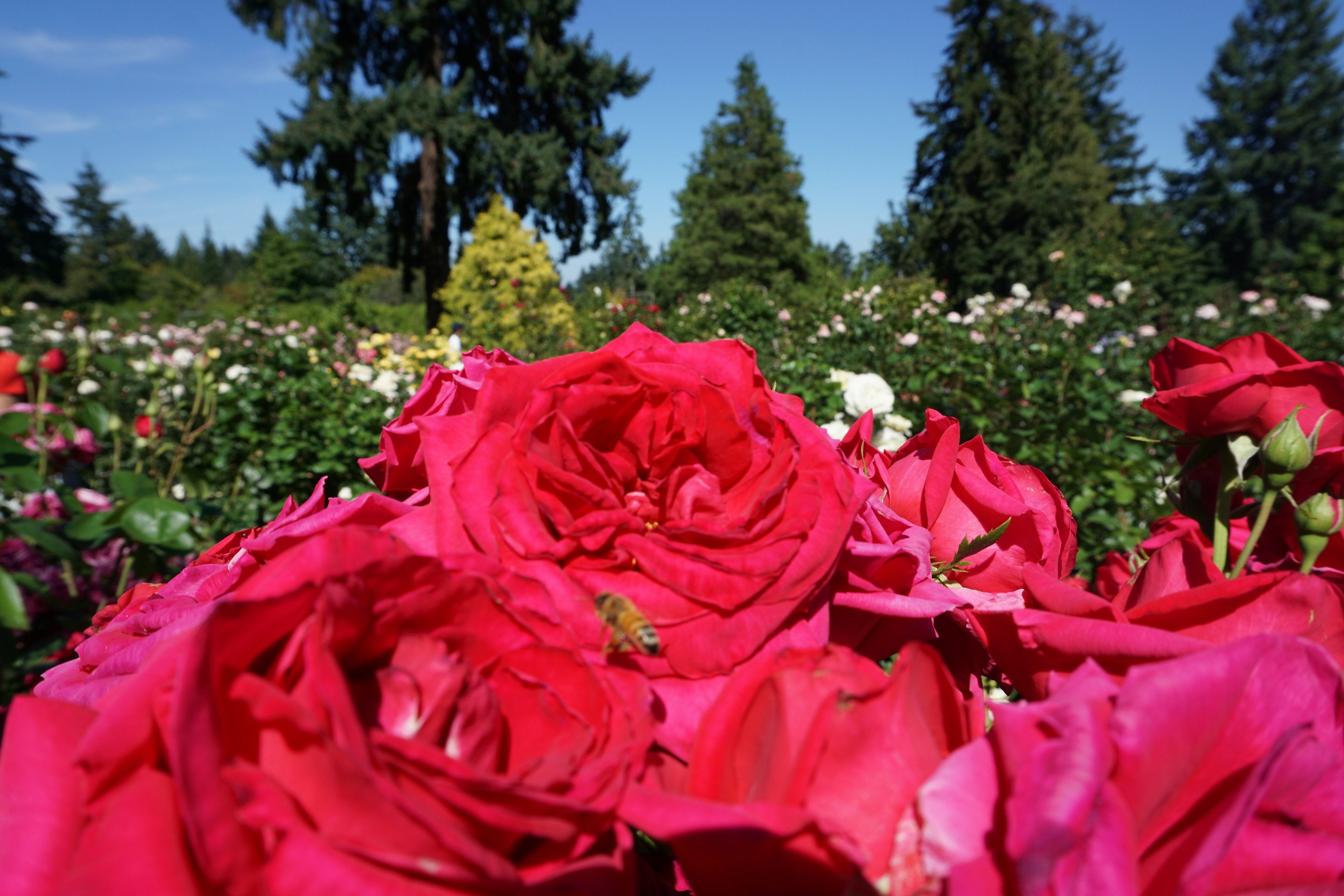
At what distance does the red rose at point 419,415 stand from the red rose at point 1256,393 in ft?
2.09

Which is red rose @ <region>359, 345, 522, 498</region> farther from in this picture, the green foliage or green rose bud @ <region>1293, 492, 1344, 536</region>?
the green foliage

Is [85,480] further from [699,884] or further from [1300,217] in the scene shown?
[1300,217]

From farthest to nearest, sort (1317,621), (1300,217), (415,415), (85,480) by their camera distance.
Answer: (1300,217) → (85,480) → (415,415) → (1317,621)

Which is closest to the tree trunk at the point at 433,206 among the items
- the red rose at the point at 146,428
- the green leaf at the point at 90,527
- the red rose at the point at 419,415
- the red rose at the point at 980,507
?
the red rose at the point at 146,428

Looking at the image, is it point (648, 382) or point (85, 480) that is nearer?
point (648, 382)

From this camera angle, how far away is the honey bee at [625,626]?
39 cm

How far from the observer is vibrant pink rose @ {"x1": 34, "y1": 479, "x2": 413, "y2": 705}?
427 millimetres

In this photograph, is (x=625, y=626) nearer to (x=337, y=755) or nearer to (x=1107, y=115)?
(x=337, y=755)

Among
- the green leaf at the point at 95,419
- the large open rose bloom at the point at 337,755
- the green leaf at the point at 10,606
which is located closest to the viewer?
the large open rose bloom at the point at 337,755

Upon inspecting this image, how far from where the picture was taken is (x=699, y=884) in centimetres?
37

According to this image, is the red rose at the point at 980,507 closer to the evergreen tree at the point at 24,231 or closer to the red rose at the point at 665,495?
the red rose at the point at 665,495

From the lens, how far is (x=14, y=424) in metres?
1.64

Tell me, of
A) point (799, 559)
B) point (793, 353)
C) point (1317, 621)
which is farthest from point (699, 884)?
point (793, 353)

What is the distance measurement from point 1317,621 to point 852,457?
13.4 inches
